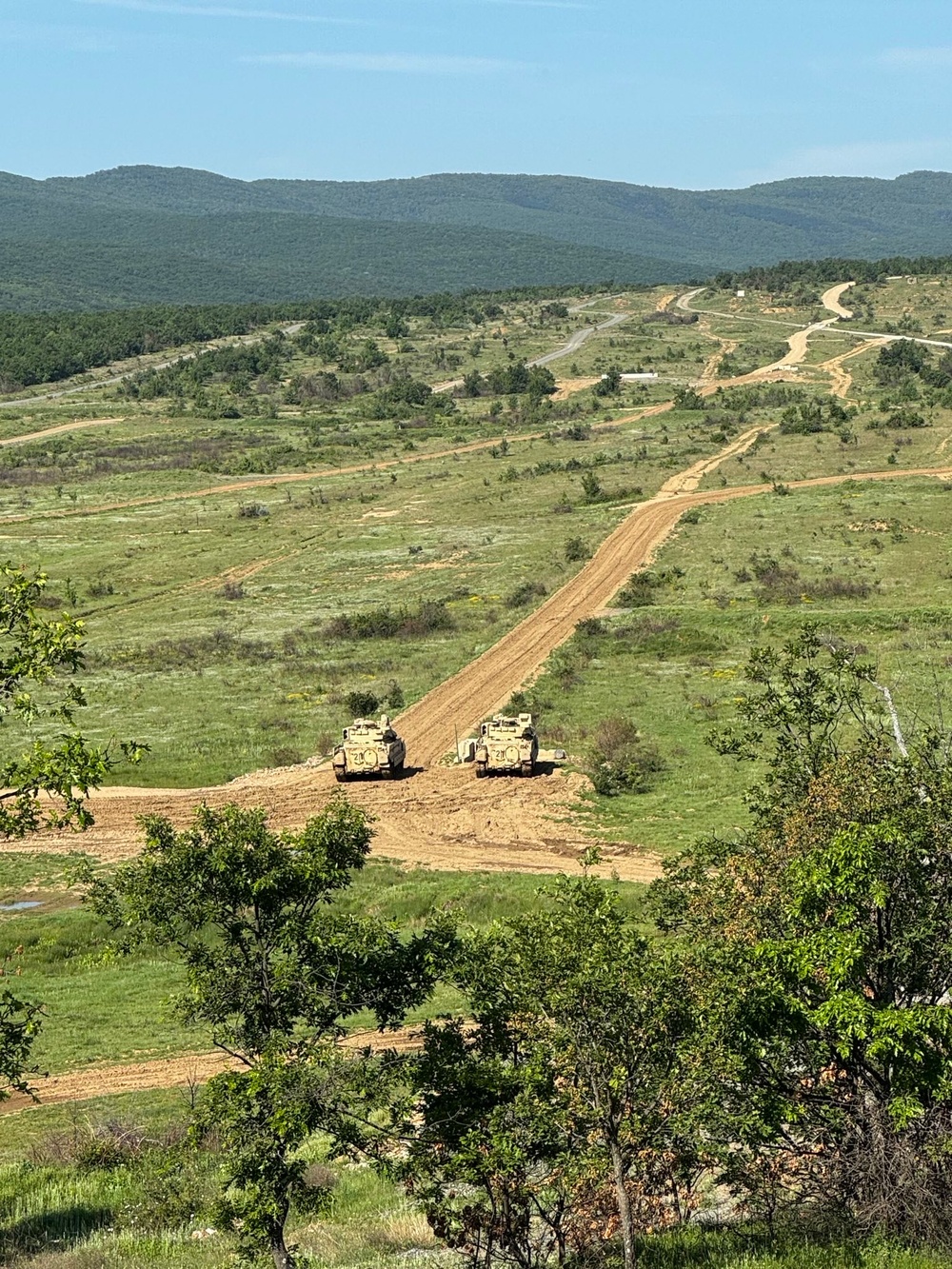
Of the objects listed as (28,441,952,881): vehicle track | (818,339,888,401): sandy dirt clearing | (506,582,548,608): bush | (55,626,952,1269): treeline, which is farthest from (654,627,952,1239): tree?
(818,339,888,401): sandy dirt clearing

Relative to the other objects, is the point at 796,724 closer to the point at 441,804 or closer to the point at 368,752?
the point at 441,804

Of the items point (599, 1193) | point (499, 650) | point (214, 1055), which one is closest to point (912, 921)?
point (599, 1193)

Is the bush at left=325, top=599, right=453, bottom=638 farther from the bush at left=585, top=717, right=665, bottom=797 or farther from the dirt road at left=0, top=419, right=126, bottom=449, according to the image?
the dirt road at left=0, top=419, right=126, bottom=449

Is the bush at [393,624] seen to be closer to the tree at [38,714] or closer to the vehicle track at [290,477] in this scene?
the vehicle track at [290,477]

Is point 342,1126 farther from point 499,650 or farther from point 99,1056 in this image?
point 499,650

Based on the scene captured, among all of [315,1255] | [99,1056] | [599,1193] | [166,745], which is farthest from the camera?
[166,745]

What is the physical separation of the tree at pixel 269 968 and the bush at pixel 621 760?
87.4 ft

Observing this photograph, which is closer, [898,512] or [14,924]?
[14,924]

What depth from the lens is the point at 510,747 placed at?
141ft

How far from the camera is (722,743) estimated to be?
2689 cm

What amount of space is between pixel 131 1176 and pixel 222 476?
98.4 meters

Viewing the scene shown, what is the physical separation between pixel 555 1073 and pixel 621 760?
28899mm

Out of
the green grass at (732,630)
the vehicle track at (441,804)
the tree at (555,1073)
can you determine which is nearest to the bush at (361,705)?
the vehicle track at (441,804)

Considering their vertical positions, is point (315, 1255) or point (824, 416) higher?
point (824, 416)
